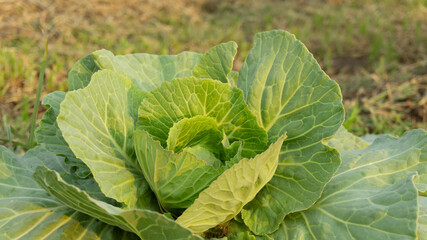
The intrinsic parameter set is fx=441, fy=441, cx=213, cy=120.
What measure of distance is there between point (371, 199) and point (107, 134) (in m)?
0.98

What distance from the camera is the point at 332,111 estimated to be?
163 cm

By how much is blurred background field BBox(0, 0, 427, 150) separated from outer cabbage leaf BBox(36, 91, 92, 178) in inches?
65.4

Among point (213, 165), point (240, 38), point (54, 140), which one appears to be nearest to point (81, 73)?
point (54, 140)

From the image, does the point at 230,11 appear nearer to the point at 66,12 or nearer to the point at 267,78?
the point at 66,12

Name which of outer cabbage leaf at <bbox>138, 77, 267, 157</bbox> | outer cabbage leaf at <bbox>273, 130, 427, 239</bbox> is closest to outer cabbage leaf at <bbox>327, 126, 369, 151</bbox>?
outer cabbage leaf at <bbox>273, 130, 427, 239</bbox>

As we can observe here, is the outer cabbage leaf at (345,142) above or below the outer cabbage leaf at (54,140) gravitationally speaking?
below

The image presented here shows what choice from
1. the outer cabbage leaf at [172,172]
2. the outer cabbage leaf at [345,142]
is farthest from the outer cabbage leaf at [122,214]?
the outer cabbage leaf at [345,142]

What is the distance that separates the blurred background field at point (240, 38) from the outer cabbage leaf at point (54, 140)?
1.66m

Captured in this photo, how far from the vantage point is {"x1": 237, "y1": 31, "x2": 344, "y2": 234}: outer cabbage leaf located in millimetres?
1614

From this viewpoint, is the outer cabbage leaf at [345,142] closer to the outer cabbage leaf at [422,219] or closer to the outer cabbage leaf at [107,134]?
the outer cabbage leaf at [422,219]

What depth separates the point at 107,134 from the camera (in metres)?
1.57

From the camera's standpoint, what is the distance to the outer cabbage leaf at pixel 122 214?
1.27 metres

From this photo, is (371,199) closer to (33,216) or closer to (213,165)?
(213,165)

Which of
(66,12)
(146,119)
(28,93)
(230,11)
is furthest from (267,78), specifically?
(230,11)
